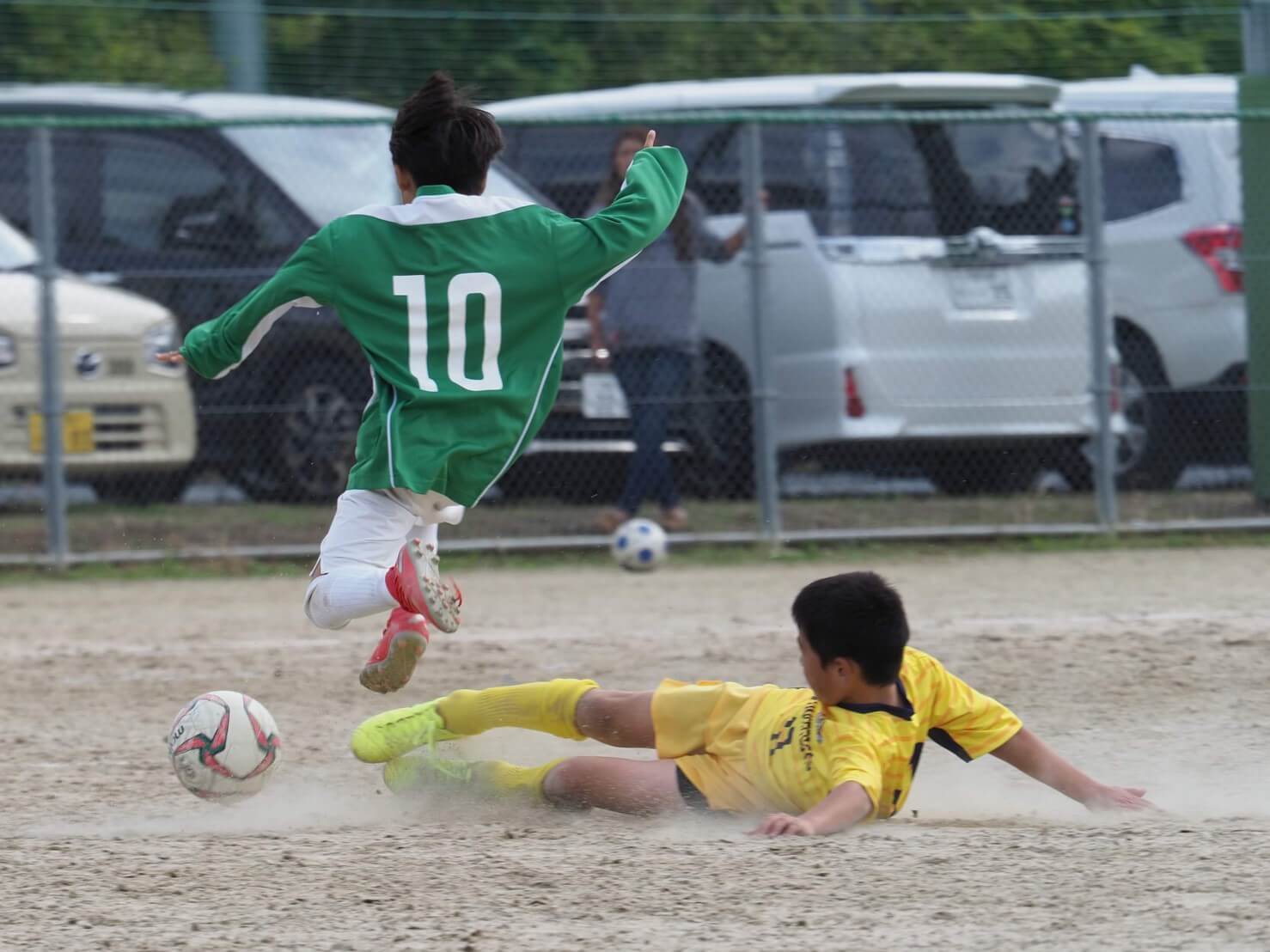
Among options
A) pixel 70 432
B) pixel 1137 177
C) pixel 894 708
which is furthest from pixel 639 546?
pixel 894 708

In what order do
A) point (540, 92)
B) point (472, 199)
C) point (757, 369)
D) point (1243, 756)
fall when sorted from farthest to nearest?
1. point (540, 92)
2. point (757, 369)
3. point (1243, 756)
4. point (472, 199)

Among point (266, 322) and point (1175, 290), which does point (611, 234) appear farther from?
point (1175, 290)

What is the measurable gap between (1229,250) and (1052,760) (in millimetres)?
6133

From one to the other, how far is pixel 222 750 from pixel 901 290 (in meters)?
5.56

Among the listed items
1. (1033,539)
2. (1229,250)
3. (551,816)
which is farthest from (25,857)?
(1229,250)

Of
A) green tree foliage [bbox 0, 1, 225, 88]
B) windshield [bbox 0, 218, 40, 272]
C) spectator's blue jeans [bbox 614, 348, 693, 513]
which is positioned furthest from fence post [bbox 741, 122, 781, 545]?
green tree foliage [bbox 0, 1, 225, 88]

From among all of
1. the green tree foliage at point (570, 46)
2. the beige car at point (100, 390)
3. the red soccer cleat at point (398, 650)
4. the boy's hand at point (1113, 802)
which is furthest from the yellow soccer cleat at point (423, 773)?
the green tree foliage at point (570, 46)

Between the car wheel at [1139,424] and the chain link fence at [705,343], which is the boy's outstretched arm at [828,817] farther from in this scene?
the car wheel at [1139,424]

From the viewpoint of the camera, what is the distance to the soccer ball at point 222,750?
4.67 m

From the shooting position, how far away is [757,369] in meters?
9.32

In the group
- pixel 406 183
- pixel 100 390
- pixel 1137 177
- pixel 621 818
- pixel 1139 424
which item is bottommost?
pixel 621 818

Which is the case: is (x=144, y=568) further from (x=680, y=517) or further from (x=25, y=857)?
(x=25, y=857)

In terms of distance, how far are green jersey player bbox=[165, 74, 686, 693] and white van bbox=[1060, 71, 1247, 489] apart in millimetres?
5714

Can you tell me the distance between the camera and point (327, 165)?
9617 millimetres
